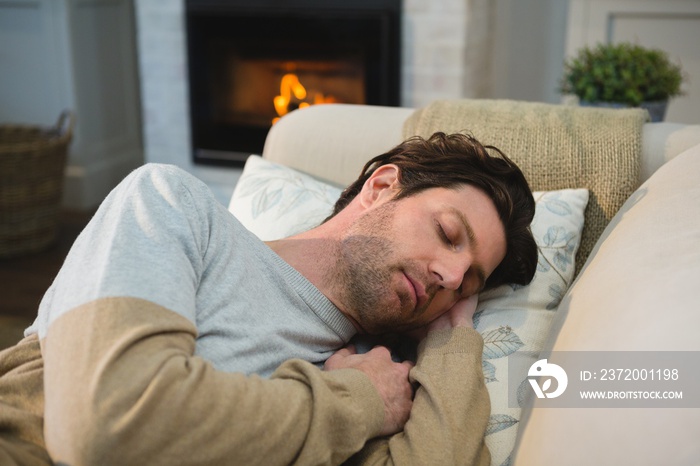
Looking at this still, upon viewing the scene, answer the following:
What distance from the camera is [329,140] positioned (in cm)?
175

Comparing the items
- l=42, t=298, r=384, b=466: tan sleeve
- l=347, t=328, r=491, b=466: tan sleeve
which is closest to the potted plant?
l=347, t=328, r=491, b=466: tan sleeve

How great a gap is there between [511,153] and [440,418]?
65 cm

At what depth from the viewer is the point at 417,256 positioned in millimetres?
1242

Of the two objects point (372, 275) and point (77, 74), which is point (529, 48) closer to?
point (77, 74)

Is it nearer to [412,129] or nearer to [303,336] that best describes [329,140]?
[412,129]

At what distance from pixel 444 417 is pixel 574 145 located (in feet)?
2.29

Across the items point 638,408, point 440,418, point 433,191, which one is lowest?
point 440,418

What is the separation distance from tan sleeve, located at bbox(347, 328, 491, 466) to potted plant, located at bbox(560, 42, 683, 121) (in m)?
1.55

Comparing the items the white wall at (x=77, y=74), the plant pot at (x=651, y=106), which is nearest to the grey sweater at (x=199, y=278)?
the plant pot at (x=651, y=106)

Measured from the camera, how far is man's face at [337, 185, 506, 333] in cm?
124

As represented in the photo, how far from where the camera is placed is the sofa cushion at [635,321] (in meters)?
0.83

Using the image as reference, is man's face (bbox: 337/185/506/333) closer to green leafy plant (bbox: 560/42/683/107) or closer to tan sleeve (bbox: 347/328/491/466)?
tan sleeve (bbox: 347/328/491/466)

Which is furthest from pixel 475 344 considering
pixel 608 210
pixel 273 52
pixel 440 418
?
pixel 273 52

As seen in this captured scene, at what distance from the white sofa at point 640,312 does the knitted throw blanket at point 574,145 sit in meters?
0.07
